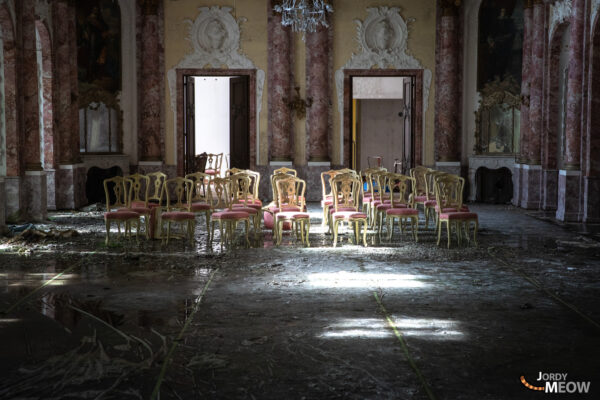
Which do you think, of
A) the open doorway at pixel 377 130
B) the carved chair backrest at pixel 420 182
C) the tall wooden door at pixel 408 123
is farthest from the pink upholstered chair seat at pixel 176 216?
the open doorway at pixel 377 130

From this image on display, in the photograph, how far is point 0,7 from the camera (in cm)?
1153

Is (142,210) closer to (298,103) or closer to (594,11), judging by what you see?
(298,103)

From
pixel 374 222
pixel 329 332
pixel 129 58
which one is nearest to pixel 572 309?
pixel 329 332

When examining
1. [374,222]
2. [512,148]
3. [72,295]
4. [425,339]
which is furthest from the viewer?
[512,148]

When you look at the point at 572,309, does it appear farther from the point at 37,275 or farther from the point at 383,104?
the point at 383,104

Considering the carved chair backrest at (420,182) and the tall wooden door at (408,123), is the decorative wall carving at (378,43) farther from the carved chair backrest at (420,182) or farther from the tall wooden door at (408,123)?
the carved chair backrest at (420,182)

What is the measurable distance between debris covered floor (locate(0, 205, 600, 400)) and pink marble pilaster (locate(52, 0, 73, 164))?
16.9ft

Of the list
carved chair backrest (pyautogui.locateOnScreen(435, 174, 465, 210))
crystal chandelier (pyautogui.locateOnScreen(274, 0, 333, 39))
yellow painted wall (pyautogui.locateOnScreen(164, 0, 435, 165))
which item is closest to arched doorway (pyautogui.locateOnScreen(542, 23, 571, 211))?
yellow painted wall (pyautogui.locateOnScreen(164, 0, 435, 165))

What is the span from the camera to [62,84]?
47.4 ft

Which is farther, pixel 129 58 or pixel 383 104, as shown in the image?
pixel 383 104

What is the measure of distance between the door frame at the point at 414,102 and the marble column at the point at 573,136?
4612 millimetres

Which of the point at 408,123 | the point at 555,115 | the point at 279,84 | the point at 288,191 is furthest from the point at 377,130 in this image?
the point at 288,191

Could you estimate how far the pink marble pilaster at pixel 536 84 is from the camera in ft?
47.0

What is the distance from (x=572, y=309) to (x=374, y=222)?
17.3 feet
